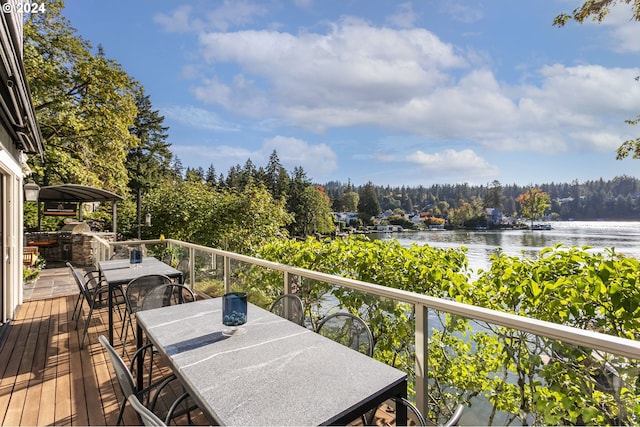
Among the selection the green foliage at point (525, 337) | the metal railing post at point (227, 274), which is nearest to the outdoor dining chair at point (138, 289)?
the metal railing post at point (227, 274)

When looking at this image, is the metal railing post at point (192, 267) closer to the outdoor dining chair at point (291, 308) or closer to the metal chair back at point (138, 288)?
the metal chair back at point (138, 288)

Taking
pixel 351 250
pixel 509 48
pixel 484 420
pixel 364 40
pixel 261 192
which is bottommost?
pixel 484 420

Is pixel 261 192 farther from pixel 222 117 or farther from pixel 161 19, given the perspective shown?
pixel 222 117

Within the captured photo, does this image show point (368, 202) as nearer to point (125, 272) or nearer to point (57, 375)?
point (125, 272)

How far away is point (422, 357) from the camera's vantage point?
7.06 feet

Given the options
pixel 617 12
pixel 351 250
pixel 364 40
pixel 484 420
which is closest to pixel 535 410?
pixel 484 420

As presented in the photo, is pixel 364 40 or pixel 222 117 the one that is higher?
pixel 222 117

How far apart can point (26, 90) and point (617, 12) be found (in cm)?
1106

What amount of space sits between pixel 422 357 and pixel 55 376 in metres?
3.33

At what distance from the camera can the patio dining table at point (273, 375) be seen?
125 centimetres

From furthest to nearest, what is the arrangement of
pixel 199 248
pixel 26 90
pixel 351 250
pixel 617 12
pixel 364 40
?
pixel 364 40, pixel 617 12, pixel 199 248, pixel 351 250, pixel 26 90

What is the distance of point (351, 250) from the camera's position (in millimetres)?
3961

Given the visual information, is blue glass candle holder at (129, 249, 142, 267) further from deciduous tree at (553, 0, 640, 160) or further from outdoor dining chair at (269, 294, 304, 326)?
deciduous tree at (553, 0, 640, 160)

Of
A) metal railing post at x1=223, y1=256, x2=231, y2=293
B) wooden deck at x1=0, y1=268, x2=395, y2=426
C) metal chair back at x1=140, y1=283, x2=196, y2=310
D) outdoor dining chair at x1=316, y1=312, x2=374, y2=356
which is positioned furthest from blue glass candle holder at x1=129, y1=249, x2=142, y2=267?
outdoor dining chair at x1=316, y1=312, x2=374, y2=356
